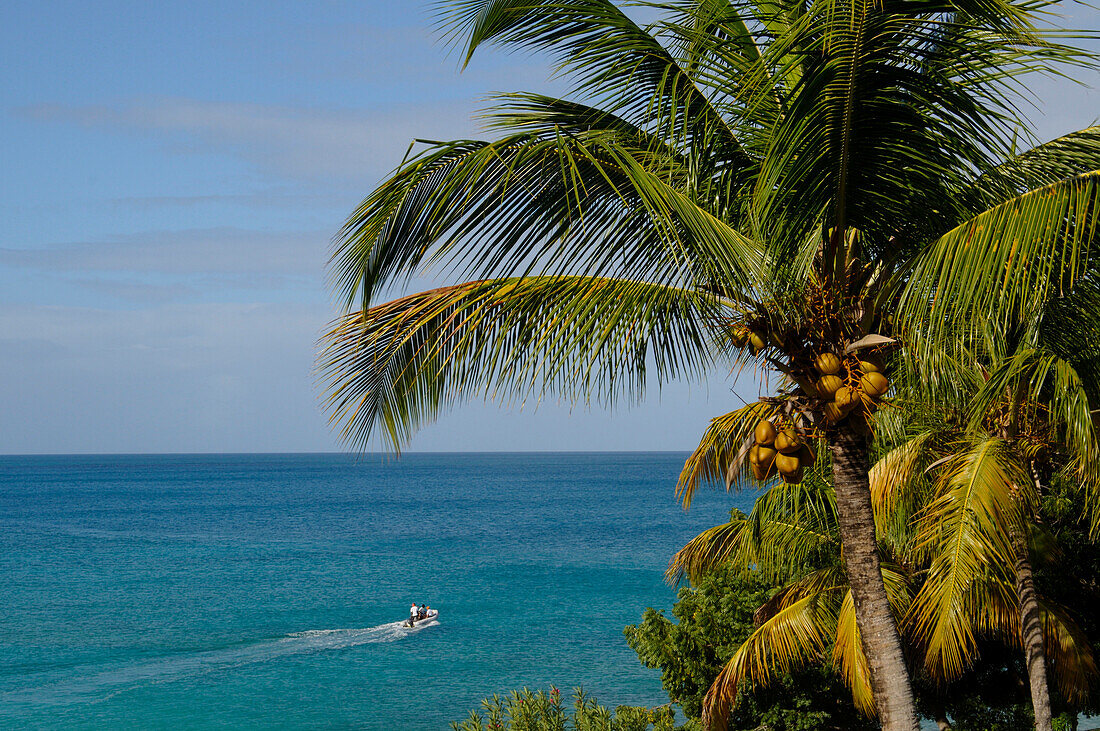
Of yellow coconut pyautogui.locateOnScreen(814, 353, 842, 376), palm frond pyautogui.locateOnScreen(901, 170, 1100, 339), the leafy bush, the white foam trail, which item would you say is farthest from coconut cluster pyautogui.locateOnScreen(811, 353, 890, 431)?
the white foam trail

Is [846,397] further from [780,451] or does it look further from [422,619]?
[422,619]

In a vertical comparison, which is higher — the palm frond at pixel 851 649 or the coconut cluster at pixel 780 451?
the coconut cluster at pixel 780 451

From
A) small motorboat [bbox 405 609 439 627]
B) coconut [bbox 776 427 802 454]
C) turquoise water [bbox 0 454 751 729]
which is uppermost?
coconut [bbox 776 427 802 454]

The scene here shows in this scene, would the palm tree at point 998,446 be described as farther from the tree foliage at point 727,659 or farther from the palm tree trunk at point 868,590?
the tree foliage at point 727,659

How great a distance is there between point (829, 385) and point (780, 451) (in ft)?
1.43

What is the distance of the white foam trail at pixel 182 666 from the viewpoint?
3042cm

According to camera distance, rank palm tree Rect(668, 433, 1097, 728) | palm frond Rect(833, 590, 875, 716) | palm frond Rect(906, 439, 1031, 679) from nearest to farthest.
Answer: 1. palm frond Rect(906, 439, 1031, 679)
2. palm tree Rect(668, 433, 1097, 728)
3. palm frond Rect(833, 590, 875, 716)

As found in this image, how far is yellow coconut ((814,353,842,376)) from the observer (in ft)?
15.4

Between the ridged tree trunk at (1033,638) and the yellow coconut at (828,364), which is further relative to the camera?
the ridged tree trunk at (1033,638)

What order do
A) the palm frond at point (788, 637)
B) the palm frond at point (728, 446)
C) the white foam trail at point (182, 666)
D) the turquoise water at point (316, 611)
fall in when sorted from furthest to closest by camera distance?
the white foam trail at point (182, 666), the turquoise water at point (316, 611), the palm frond at point (788, 637), the palm frond at point (728, 446)

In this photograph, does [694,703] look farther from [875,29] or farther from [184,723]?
[184,723]

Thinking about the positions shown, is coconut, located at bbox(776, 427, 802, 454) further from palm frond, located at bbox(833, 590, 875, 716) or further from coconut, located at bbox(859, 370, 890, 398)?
palm frond, located at bbox(833, 590, 875, 716)

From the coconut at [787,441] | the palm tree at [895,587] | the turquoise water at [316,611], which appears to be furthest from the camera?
the turquoise water at [316,611]

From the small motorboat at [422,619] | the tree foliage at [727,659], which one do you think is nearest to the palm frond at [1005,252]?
the tree foliage at [727,659]
